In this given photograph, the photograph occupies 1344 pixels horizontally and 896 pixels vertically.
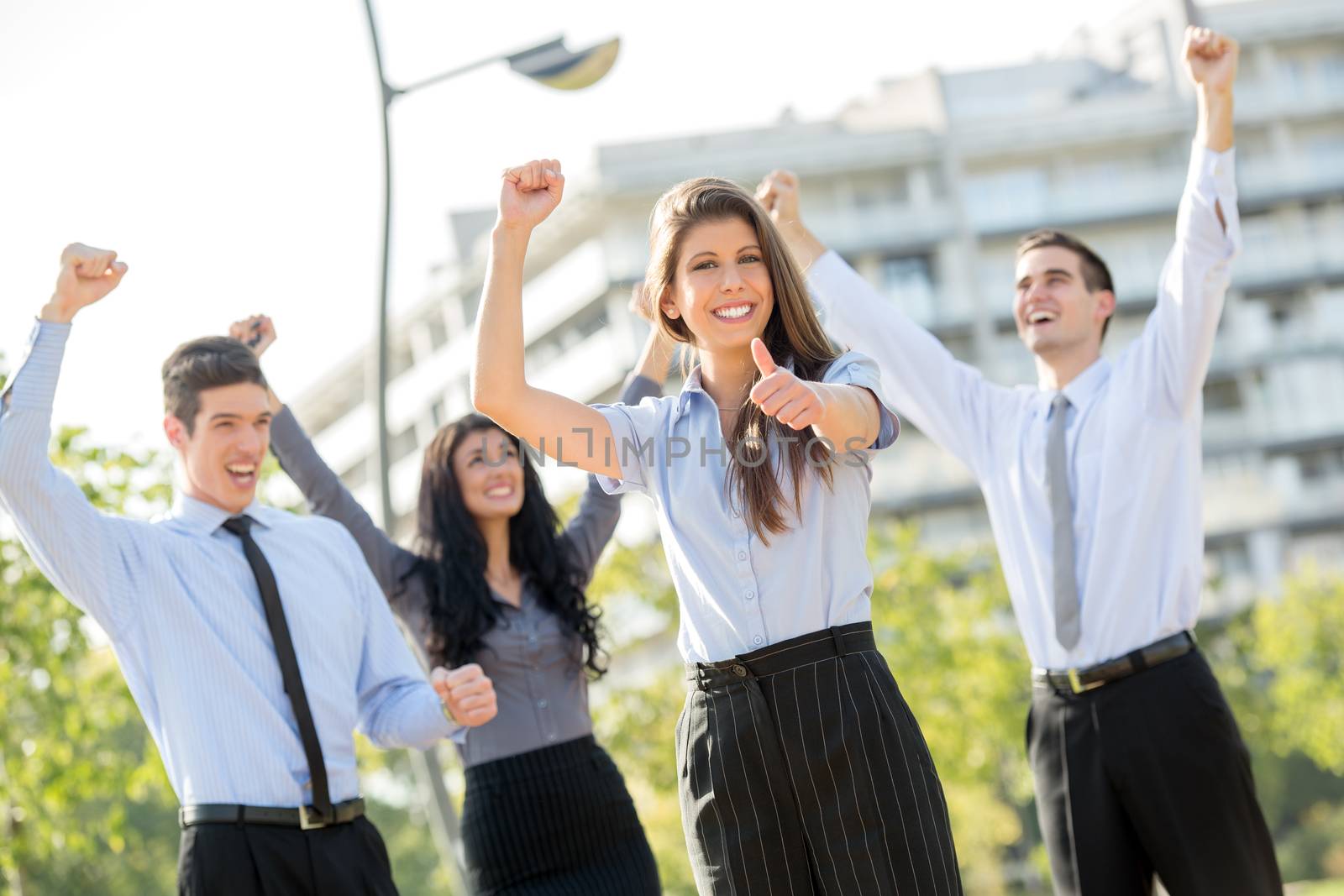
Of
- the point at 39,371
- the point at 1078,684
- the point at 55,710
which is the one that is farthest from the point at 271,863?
the point at 55,710

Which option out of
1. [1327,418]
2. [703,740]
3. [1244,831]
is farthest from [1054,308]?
[1327,418]

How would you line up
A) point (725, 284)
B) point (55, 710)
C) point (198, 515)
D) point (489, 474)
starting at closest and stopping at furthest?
1. point (725, 284)
2. point (198, 515)
3. point (489, 474)
4. point (55, 710)

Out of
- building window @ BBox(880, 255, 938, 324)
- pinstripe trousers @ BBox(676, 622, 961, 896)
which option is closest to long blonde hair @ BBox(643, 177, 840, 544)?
pinstripe trousers @ BBox(676, 622, 961, 896)

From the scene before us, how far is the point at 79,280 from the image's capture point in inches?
155

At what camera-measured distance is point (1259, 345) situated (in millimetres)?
53812

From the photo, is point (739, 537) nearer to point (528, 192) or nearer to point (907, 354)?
point (528, 192)

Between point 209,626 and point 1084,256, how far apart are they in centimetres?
318

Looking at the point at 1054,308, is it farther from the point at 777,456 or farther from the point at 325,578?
the point at 325,578

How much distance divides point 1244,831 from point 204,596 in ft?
10.2

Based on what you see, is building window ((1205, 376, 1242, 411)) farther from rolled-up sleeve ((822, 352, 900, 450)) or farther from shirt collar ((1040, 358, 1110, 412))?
rolled-up sleeve ((822, 352, 900, 450))

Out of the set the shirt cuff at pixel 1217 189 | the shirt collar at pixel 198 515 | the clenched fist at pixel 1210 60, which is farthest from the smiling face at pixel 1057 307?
the shirt collar at pixel 198 515

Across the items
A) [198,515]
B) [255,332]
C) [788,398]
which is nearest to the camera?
[788,398]

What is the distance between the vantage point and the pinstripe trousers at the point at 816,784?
9.98 ft

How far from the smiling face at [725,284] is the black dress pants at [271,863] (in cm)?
172
